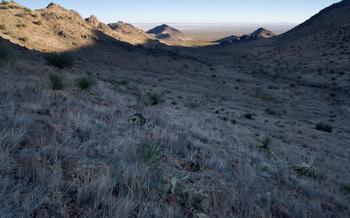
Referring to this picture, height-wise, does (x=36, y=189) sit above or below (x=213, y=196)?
above

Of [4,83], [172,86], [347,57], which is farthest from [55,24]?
[347,57]

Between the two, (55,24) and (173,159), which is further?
(55,24)

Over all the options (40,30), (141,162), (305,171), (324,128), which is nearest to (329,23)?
(40,30)

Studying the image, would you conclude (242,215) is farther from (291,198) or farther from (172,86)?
(172,86)

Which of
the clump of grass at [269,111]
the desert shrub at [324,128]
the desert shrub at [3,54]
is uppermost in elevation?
the desert shrub at [3,54]

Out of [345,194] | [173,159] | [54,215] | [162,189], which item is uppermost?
[54,215]

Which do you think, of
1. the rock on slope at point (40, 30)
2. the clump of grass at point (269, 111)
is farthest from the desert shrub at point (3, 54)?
the clump of grass at point (269, 111)

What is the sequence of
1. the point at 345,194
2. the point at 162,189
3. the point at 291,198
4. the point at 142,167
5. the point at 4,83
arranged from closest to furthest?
1. the point at 162,189
2. the point at 142,167
3. the point at 291,198
4. the point at 345,194
5. the point at 4,83

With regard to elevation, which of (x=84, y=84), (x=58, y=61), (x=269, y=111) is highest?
(x=84, y=84)

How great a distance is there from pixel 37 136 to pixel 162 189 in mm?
2222

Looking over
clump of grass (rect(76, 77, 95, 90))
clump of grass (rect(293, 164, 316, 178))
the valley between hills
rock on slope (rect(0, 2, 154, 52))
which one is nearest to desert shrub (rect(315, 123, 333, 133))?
the valley between hills

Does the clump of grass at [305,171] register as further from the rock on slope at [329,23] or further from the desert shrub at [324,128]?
the rock on slope at [329,23]

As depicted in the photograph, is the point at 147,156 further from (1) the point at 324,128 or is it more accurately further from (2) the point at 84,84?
(1) the point at 324,128

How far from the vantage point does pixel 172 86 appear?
29.2 meters
